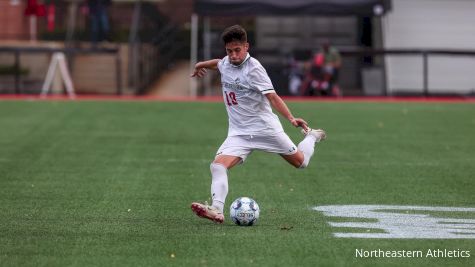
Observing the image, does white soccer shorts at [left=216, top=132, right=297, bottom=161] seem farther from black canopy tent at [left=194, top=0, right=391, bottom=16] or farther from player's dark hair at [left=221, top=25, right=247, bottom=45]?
black canopy tent at [left=194, top=0, right=391, bottom=16]

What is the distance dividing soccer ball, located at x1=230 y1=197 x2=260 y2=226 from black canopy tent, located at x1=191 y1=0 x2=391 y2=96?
61.2ft

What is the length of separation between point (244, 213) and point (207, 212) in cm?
32

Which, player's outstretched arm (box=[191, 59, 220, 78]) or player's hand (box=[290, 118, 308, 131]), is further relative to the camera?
player's outstretched arm (box=[191, 59, 220, 78])

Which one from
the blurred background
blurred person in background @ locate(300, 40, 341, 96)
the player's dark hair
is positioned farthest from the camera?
the blurred background

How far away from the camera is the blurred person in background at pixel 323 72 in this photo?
27672 mm

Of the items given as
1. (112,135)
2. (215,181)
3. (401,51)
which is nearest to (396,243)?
(215,181)

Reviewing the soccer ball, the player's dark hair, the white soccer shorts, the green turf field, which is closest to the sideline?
the green turf field

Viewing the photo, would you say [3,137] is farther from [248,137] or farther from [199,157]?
[248,137]

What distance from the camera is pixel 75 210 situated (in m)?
10.4

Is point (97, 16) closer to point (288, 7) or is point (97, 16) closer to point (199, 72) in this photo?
point (288, 7)

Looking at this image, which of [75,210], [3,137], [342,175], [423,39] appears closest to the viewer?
[75,210]

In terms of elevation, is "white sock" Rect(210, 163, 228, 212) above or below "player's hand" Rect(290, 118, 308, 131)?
below

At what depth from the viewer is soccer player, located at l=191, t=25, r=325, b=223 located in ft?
31.3

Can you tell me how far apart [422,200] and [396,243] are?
2.80 metres
